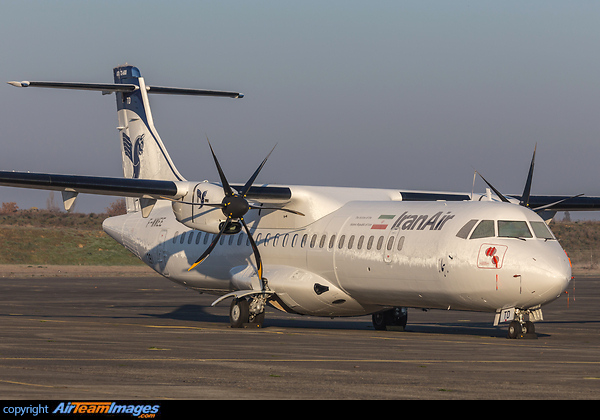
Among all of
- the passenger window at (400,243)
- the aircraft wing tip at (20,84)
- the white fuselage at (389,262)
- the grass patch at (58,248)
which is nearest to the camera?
the white fuselage at (389,262)

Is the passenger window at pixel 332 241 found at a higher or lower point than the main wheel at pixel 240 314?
higher

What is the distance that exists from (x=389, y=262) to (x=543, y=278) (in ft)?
12.3

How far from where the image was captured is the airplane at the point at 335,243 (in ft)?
59.8

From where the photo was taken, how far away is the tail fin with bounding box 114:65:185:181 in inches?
1092

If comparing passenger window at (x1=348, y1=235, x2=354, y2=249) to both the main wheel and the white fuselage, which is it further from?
the main wheel

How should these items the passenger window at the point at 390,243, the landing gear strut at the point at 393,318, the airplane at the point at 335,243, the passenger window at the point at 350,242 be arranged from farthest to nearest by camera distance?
the landing gear strut at the point at 393,318, the passenger window at the point at 350,242, the passenger window at the point at 390,243, the airplane at the point at 335,243

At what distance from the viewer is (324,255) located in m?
21.7

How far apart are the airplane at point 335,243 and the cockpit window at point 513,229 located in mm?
22

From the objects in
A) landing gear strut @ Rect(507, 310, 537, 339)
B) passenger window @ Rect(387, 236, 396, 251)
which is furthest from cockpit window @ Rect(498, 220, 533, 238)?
passenger window @ Rect(387, 236, 396, 251)

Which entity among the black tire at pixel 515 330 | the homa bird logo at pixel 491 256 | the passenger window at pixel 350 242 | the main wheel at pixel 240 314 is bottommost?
the black tire at pixel 515 330

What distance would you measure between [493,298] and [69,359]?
884 centimetres

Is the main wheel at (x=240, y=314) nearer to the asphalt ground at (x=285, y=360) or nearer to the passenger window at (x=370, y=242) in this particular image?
the asphalt ground at (x=285, y=360)

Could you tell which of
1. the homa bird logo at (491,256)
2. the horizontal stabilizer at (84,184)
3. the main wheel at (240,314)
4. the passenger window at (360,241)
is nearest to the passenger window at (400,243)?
the passenger window at (360,241)
